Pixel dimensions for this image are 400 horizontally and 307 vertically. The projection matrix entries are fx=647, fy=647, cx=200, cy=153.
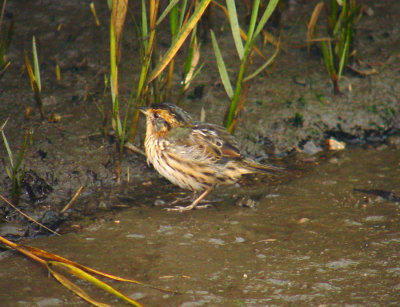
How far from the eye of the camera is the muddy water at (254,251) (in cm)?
432

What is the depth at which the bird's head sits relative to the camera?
603 centimetres

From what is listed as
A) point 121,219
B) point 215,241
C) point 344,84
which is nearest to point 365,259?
point 215,241

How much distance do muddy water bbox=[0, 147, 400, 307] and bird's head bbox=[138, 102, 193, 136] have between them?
2.64 feet

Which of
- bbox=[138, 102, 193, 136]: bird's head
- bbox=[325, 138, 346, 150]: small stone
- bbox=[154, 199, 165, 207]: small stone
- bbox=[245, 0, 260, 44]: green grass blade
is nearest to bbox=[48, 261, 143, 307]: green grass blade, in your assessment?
bbox=[154, 199, 165, 207]: small stone

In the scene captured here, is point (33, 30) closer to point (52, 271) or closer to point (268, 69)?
point (268, 69)

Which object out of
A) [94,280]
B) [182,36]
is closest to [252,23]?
[182,36]

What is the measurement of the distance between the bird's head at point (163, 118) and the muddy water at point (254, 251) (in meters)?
0.81

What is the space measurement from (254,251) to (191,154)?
140 cm

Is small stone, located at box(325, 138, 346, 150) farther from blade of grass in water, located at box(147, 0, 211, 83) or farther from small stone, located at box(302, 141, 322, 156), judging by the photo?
blade of grass in water, located at box(147, 0, 211, 83)

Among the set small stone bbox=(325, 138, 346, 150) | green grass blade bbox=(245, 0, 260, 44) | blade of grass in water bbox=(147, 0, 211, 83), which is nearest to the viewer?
blade of grass in water bbox=(147, 0, 211, 83)

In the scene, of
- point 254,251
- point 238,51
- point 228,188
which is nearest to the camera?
point 254,251

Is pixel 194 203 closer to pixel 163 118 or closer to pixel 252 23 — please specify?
pixel 163 118

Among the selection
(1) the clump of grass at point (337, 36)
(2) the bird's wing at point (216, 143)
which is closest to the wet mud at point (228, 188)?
(1) the clump of grass at point (337, 36)

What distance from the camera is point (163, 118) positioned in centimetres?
612
